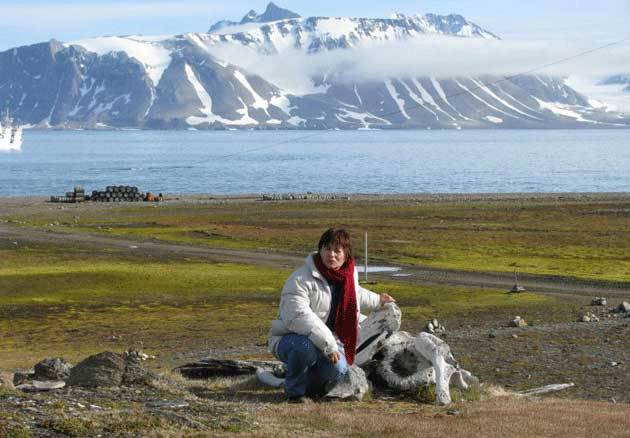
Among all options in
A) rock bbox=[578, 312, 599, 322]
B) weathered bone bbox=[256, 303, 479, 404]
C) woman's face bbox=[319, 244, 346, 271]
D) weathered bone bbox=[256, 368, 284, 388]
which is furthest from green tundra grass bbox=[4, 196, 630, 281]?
woman's face bbox=[319, 244, 346, 271]

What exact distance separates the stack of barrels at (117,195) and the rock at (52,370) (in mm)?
73059

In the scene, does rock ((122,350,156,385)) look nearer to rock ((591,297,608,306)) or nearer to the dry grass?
the dry grass

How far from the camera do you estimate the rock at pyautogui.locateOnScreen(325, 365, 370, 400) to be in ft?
45.8

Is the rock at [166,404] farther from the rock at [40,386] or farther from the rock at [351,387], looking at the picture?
the rock at [351,387]

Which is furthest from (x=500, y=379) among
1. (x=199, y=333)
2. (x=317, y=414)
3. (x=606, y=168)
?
(x=606, y=168)

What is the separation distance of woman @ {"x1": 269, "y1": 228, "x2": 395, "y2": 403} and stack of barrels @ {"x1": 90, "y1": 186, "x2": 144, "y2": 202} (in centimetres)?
7574

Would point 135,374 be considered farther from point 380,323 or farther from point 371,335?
point 380,323

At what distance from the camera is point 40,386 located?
1405 centimetres

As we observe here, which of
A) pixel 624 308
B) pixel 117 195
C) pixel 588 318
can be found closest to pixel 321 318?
pixel 588 318

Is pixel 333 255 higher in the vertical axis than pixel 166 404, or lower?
higher

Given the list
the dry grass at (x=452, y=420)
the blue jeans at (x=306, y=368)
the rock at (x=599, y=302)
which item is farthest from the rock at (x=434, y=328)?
the blue jeans at (x=306, y=368)

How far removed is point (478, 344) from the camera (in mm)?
22219

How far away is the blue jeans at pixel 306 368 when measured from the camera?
44.7ft

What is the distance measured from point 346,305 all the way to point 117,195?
7700 cm
